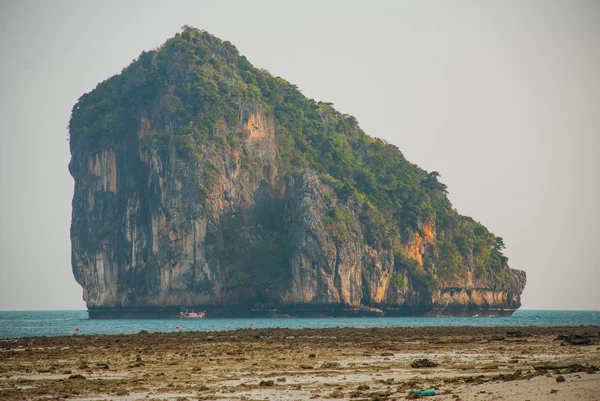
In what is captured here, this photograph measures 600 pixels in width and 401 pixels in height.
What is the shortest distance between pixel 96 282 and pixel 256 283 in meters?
25.9

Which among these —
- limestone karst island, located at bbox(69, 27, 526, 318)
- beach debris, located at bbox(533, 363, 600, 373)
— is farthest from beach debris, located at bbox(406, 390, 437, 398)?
limestone karst island, located at bbox(69, 27, 526, 318)

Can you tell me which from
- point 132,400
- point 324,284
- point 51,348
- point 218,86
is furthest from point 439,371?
point 218,86

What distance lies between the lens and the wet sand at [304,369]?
26.2 m

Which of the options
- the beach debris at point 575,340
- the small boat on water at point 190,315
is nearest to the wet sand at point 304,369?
the beach debris at point 575,340

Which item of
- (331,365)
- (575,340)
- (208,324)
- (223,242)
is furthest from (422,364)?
(223,242)

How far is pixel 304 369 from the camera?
110 feet

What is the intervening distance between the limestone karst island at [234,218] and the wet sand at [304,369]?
7166cm

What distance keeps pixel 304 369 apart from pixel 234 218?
314 ft

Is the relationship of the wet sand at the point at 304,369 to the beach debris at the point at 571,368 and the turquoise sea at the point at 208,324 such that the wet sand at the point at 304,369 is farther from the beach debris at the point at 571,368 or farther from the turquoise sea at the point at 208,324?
the turquoise sea at the point at 208,324

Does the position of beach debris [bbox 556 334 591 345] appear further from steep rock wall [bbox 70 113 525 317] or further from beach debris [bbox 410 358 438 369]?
steep rock wall [bbox 70 113 525 317]

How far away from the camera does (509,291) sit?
144 meters

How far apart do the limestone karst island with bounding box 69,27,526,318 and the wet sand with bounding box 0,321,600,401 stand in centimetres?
7166

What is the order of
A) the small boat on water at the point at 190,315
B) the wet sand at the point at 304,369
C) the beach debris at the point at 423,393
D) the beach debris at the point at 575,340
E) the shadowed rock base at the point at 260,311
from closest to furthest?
1. the beach debris at the point at 423,393
2. the wet sand at the point at 304,369
3. the beach debris at the point at 575,340
4. the small boat on water at the point at 190,315
5. the shadowed rock base at the point at 260,311

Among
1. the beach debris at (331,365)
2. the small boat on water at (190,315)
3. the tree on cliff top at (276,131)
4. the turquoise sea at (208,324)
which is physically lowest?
the beach debris at (331,365)
